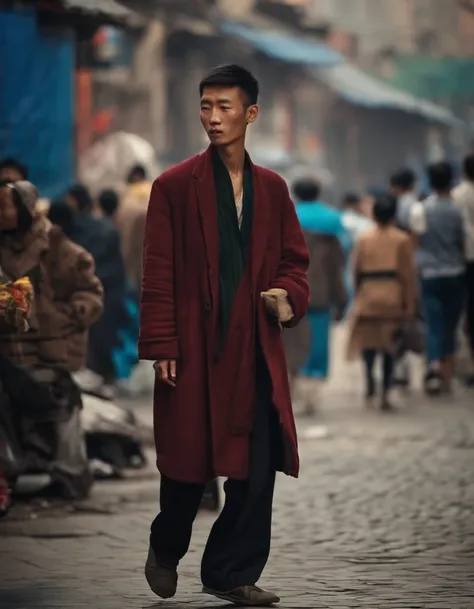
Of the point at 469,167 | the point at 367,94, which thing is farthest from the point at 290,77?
the point at 469,167

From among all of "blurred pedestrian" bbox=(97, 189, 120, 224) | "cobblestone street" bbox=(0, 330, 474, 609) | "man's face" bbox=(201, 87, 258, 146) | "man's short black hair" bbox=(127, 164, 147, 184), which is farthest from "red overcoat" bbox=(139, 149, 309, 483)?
"man's short black hair" bbox=(127, 164, 147, 184)

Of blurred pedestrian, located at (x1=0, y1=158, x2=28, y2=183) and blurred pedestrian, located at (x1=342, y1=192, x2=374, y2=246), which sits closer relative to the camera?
blurred pedestrian, located at (x1=0, y1=158, x2=28, y2=183)

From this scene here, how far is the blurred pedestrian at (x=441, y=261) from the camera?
1650 cm

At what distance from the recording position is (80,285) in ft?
34.2

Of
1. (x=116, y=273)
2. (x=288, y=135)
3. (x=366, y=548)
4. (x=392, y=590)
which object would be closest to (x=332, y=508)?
(x=366, y=548)

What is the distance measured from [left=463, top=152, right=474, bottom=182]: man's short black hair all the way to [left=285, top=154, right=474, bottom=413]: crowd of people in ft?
0.04

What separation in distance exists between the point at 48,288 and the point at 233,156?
115 inches

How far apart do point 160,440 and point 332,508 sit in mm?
3228

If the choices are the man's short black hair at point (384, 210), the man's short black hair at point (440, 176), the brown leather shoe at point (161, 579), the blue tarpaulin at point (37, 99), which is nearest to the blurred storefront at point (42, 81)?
the blue tarpaulin at point (37, 99)

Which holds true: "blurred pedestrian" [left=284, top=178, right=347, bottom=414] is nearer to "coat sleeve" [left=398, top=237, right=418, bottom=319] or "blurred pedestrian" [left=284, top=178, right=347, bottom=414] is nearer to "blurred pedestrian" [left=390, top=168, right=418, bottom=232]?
"coat sleeve" [left=398, top=237, right=418, bottom=319]

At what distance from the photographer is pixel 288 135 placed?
1745 inches

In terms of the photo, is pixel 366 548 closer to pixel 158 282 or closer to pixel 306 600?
pixel 306 600

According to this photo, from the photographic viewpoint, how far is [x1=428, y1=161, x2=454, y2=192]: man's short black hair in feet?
53.7

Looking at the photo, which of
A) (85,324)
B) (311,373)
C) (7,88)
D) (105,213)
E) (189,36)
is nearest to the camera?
(85,324)
